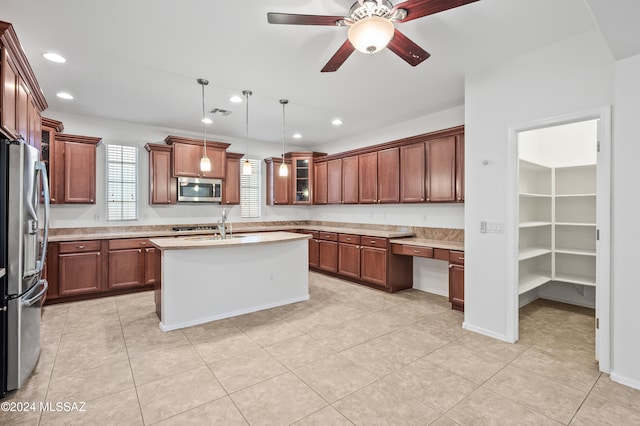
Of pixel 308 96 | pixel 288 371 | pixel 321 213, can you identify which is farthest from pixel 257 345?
pixel 321 213

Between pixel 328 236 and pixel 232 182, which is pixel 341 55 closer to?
pixel 328 236

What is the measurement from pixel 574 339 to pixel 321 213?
5104mm

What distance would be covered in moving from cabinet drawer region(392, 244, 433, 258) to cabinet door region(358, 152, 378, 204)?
3.51ft

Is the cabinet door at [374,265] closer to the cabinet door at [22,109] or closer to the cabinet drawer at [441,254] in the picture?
the cabinet drawer at [441,254]

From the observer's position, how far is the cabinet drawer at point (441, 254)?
414cm

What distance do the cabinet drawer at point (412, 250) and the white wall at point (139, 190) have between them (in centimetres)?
347

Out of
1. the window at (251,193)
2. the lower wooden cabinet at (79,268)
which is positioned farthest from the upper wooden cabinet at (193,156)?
the lower wooden cabinet at (79,268)

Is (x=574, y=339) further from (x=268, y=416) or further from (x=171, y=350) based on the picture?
(x=171, y=350)

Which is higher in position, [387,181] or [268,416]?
[387,181]

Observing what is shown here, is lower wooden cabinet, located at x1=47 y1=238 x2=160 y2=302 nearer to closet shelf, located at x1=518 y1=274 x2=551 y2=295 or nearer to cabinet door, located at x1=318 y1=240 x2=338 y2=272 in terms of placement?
cabinet door, located at x1=318 y1=240 x2=338 y2=272

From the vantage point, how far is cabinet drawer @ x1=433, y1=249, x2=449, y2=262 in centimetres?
414

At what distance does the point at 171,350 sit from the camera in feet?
9.63

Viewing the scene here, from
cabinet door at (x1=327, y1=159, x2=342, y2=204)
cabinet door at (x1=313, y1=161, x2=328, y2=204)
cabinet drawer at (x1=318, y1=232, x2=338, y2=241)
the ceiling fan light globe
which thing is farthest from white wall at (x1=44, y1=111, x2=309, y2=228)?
the ceiling fan light globe

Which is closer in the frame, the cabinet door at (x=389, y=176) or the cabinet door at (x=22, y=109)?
the cabinet door at (x=22, y=109)
